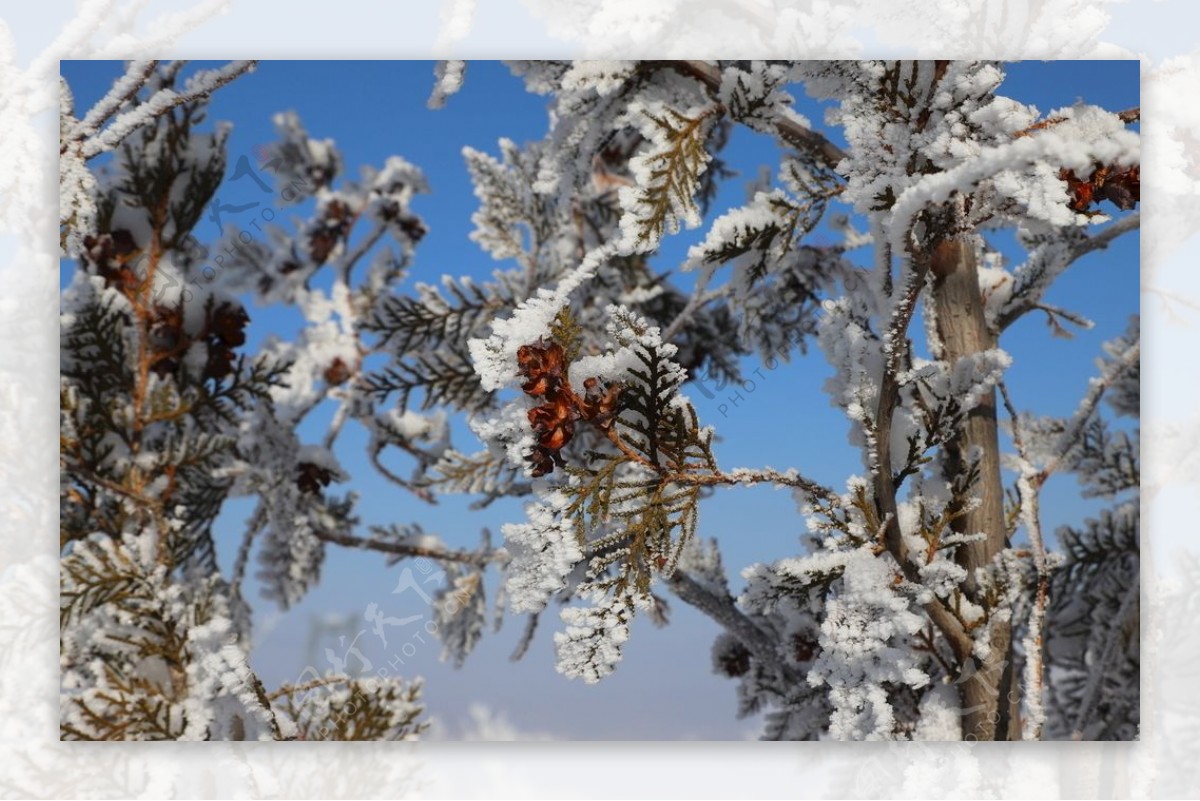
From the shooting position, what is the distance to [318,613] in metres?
1.57

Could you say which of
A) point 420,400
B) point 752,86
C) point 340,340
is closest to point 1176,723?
point 752,86

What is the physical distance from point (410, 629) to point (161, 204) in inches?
29.1

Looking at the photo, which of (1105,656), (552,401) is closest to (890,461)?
(552,401)

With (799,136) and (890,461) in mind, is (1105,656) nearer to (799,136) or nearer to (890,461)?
(890,461)

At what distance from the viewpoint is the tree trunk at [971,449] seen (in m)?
1.35

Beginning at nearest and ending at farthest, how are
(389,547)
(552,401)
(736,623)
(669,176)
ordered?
(552,401)
(669,176)
(736,623)
(389,547)

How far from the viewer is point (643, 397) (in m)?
1.24

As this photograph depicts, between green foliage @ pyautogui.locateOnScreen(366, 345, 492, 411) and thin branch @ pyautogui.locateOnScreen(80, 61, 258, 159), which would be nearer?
thin branch @ pyautogui.locateOnScreen(80, 61, 258, 159)

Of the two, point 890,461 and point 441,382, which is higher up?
point 441,382

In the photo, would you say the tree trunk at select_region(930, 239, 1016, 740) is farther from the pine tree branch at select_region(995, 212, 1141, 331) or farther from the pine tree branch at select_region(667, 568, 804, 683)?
the pine tree branch at select_region(667, 568, 804, 683)

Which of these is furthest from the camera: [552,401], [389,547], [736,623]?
[389,547]

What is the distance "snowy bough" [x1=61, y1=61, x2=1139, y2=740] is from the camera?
1258 mm

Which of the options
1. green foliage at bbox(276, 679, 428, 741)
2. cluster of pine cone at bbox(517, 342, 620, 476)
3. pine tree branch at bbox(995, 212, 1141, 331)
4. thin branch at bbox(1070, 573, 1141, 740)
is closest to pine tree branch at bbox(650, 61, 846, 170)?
pine tree branch at bbox(995, 212, 1141, 331)

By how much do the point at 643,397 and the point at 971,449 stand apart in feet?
1.45
